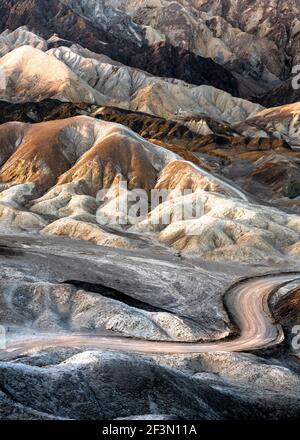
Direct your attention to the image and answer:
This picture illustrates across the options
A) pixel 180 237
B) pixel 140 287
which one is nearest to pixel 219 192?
pixel 180 237

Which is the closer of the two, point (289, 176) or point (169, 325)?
point (169, 325)

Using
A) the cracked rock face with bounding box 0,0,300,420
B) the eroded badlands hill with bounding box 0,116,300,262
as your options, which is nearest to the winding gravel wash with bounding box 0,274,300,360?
the cracked rock face with bounding box 0,0,300,420

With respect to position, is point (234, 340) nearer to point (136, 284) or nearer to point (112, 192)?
point (136, 284)

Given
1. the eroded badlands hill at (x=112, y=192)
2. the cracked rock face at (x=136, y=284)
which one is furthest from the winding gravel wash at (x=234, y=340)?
the eroded badlands hill at (x=112, y=192)

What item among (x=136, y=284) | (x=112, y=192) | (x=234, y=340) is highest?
(x=234, y=340)

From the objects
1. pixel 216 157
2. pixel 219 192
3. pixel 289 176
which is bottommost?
pixel 216 157

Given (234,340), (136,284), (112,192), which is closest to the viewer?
(234,340)

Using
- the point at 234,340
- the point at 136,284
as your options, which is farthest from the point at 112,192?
the point at 234,340
